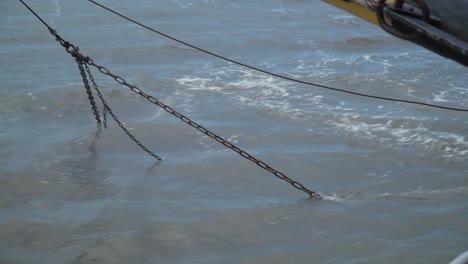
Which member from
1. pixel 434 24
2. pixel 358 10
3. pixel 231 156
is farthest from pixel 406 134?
pixel 434 24

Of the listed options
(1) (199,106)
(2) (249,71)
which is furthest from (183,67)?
(1) (199,106)

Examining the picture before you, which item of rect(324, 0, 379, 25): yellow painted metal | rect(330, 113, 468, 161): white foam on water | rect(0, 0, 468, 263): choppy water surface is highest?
rect(324, 0, 379, 25): yellow painted metal

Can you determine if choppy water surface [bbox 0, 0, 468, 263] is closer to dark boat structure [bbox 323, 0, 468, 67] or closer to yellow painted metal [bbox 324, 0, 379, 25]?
yellow painted metal [bbox 324, 0, 379, 25]

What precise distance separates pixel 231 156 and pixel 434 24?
13.9 feet

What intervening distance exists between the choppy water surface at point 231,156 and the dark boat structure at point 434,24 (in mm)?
2468

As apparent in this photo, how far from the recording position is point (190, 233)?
17.7ft

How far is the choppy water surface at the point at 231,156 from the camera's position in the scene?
5293mm

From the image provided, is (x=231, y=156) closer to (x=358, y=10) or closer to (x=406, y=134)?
(x=406, y=134)

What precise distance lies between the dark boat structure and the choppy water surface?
2.47 metres

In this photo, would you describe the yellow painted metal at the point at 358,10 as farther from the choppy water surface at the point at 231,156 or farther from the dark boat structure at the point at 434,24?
the choppy water surface at the point at 231,156

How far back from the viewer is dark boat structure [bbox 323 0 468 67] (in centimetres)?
272

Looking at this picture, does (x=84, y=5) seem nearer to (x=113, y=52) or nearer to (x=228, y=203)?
(x=113, y=52)

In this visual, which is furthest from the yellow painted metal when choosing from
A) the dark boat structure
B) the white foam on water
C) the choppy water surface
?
the white foam on water

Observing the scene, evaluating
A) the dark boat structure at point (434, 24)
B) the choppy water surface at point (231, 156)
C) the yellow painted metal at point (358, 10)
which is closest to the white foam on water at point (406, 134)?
the choppy water surface at point (231, 156)
